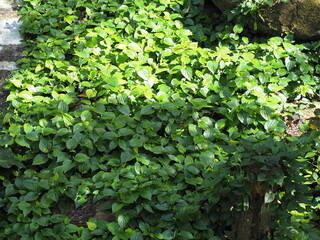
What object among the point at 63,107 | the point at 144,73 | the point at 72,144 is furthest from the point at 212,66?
the point at 72,144

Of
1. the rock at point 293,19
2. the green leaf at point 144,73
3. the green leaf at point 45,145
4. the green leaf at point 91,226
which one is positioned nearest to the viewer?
the green leaf at point 91,226

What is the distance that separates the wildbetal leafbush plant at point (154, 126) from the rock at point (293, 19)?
5.3 inches

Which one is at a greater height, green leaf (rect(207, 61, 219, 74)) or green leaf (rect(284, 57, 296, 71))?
green leaf (rect(284, 57, 296, 71))

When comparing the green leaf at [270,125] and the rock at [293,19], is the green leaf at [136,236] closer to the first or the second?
the green leaf at [270,125]

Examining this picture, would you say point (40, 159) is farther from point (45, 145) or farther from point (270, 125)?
point (270, 125)

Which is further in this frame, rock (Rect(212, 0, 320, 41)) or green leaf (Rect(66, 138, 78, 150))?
rock (Rect(212, 0, 320, 41))

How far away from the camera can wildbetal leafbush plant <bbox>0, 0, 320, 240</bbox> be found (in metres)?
3.22

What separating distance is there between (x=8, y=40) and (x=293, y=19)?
2777mm

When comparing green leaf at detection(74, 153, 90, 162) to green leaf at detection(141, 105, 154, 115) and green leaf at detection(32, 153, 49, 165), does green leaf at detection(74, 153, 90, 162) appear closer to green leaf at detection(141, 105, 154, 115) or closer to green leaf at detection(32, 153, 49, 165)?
green leaf at detection(32, 153, 49, 165)

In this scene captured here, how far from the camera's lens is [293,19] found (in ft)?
15.8

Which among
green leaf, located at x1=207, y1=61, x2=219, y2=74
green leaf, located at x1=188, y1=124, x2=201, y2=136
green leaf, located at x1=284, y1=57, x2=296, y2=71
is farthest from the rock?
green leaf, located at x1=188, y1=124, x2=201, y2=136

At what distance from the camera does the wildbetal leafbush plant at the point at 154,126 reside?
3.22m

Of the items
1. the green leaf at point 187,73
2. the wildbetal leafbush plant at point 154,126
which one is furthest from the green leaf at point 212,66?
the green leaf at point 187,73

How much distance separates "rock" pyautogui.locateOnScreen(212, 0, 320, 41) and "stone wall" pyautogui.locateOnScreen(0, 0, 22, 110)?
2124mm
